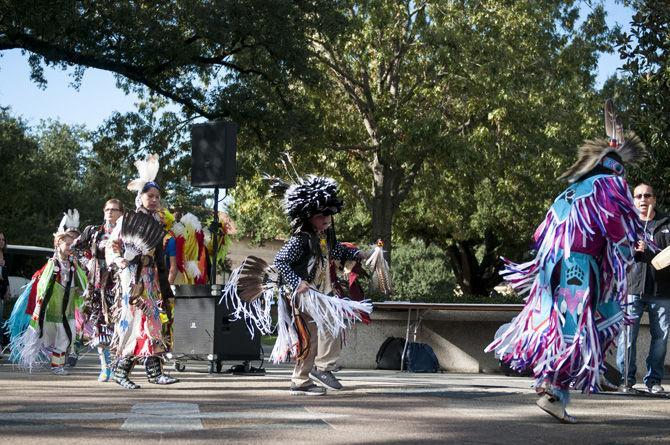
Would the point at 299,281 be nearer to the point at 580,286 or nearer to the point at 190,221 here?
the point at 580,286

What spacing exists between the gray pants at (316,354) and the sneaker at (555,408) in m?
2.71

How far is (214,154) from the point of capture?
1338 cm

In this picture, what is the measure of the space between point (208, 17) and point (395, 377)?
12.3m

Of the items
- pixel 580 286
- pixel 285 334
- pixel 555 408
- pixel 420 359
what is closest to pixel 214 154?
pixel 420 359

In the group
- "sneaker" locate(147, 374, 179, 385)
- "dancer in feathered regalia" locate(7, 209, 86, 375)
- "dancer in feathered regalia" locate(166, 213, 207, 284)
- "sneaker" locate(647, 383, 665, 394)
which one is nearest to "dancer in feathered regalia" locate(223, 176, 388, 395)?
"sneaker" locate(147, 374, 179, 385)

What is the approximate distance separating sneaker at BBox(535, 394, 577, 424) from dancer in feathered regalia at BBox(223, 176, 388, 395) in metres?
2.54

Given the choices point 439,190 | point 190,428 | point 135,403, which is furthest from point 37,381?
point 439,190

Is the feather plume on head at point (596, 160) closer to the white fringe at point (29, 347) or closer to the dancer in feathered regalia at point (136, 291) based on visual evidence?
the dancer in feathered regalia at point (136, 291)

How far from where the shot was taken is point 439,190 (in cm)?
3325

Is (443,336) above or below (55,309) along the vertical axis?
below

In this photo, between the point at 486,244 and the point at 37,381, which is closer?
the point at 37,381

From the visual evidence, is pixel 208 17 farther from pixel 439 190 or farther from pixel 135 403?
pixel 135 403

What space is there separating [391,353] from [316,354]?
221 inches

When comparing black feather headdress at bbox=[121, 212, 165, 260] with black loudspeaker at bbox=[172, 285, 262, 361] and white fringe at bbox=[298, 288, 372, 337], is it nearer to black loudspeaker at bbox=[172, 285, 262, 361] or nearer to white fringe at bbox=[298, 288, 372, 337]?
white fringe at bbox=[298, 288, 372, 337]
